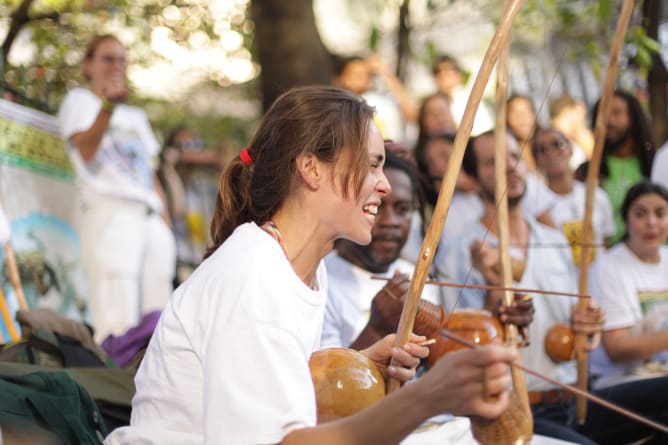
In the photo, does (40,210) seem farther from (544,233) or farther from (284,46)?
(544,233)

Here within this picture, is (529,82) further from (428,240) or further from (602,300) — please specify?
(428,240)

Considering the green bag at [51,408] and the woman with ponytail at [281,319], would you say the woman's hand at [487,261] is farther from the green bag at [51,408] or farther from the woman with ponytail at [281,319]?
the green bag at [51,408]

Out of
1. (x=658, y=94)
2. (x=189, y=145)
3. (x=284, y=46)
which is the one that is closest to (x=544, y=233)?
(x=658, y=94)

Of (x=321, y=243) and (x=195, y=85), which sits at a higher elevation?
(x=195, y=85)

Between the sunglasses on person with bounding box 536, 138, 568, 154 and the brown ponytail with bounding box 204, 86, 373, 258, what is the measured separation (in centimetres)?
260

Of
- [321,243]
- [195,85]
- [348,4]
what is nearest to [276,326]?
[321,243]

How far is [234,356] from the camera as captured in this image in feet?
6.48

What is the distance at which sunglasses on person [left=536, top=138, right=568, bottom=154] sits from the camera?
190 inches

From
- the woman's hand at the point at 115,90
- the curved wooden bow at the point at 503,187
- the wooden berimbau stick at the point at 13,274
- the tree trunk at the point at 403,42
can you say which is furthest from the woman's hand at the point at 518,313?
the tree trunk at the point at 403,42

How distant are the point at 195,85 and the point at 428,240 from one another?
39.5ft

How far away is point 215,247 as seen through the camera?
8.53 feet

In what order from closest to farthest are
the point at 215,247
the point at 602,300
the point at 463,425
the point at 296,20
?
1. the point at 215,247
2. the point at 463,425
3. the point at 602,300
4. the point at 296,20

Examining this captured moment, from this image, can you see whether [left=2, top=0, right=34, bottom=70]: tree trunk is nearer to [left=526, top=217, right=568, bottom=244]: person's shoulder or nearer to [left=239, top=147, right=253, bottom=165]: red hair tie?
[left=526, top=217, right=568, bottom=244]: person's shoulder

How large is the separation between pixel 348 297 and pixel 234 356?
66.1 inches
